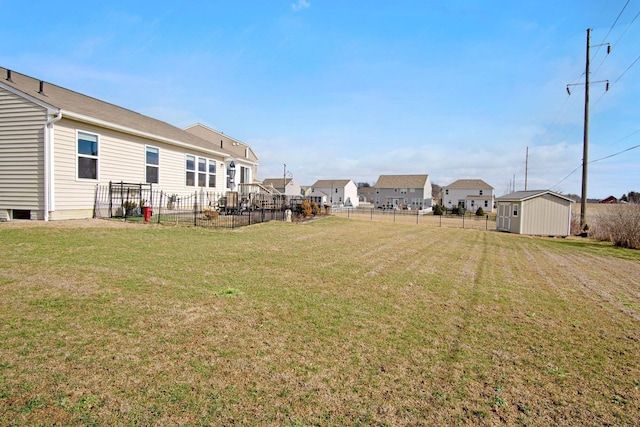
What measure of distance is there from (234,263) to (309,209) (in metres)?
14.0

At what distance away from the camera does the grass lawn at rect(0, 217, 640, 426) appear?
2.40 m

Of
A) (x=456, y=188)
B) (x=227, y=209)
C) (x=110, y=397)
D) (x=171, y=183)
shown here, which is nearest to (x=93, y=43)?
(x=171, y=183)

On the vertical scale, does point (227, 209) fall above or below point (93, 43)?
below

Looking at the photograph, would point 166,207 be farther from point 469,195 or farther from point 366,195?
point 366,195

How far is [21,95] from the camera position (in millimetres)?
9531

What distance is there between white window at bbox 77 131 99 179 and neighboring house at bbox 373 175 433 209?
60392mm

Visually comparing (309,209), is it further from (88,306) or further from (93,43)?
(88,306)

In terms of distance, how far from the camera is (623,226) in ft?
56.3

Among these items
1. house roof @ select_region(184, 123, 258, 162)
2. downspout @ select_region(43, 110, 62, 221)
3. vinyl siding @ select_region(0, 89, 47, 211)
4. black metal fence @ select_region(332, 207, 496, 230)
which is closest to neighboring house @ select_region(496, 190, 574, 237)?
black metal fence @ select_region(332, 207, 496, 230)

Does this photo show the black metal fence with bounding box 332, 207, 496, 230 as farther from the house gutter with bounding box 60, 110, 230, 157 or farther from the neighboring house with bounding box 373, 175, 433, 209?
the neighboring house with bounding box 373, 175, 433, 209

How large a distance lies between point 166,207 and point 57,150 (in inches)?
187

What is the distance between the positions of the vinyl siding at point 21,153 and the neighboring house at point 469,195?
65672 millimetres

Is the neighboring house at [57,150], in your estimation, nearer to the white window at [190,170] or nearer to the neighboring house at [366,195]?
the white window at [190,170]

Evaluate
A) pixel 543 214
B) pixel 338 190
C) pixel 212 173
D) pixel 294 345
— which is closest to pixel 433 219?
pixel 543 214
